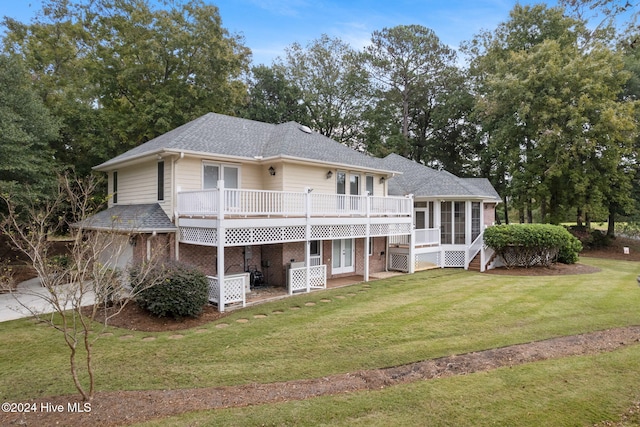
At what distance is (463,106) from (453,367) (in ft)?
103

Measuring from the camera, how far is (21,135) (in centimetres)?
1238

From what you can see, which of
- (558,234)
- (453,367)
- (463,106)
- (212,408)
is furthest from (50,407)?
(463,106)

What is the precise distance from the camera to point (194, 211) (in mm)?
11023

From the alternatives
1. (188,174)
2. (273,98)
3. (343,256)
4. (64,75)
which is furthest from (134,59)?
(343,256)

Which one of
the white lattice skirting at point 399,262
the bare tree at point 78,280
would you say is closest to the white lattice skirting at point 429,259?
the white lattice skirting at point 399,262

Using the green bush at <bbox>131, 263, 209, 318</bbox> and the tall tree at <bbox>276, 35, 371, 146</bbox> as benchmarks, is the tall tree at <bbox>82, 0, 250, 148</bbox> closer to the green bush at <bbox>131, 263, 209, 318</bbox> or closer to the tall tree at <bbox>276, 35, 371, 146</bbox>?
the tall tree at <bbox>276, 35, 371, 146</bbox>

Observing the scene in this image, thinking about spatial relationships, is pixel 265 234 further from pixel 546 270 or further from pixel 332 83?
pixel 332 83

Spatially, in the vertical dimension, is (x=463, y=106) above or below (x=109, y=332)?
above

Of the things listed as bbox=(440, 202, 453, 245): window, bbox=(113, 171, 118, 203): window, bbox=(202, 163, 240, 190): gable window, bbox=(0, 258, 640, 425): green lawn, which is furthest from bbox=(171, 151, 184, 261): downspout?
bbox=(440, 202, 453, 245): window

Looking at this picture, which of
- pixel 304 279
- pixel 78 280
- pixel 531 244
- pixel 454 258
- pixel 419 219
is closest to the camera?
pixel 78 280

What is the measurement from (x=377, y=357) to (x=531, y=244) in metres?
13.4

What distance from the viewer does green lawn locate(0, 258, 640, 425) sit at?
471 cm

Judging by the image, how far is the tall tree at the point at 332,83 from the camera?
109 ft

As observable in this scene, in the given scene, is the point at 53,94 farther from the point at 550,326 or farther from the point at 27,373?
the point at 550,326
